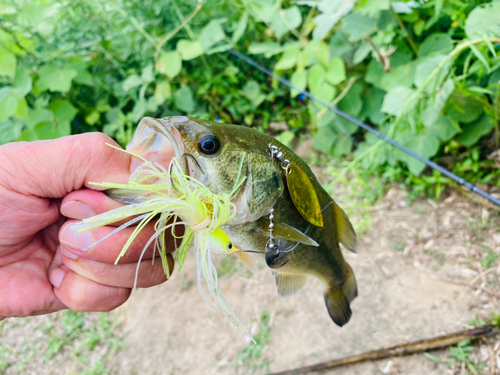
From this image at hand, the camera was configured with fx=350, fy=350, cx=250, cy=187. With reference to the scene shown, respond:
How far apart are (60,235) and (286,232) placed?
623 millimetres

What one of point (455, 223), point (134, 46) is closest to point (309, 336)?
point (455, 223)

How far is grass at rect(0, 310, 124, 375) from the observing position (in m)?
2.37

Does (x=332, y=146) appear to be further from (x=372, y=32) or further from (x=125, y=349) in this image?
(x=125, y=349)

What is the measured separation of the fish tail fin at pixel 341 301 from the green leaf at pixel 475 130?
1.59 m

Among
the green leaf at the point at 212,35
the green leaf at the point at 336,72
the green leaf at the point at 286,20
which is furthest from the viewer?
the green leaf at the point at 212,35

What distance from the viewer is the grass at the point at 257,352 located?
6.79 feet

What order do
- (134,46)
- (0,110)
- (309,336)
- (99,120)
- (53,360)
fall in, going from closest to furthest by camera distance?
(309,336) < (0,110) < (53,360) < (134,46) < (99,120)

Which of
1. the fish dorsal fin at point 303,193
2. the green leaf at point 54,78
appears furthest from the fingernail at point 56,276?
the green leaf at point 54,78

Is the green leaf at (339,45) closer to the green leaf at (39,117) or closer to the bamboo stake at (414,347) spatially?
the bamboo stake at (414,347)

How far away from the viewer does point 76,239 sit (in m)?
0.95

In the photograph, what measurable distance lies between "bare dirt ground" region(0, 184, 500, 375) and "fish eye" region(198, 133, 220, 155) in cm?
163

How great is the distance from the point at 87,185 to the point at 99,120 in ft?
8.15

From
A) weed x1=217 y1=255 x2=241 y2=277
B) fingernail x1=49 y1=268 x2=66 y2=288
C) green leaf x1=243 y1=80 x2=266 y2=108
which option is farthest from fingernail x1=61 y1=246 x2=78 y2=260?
green leaf x1=243 y1=80 x2=266 y2=108

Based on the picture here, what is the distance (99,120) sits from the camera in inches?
125
